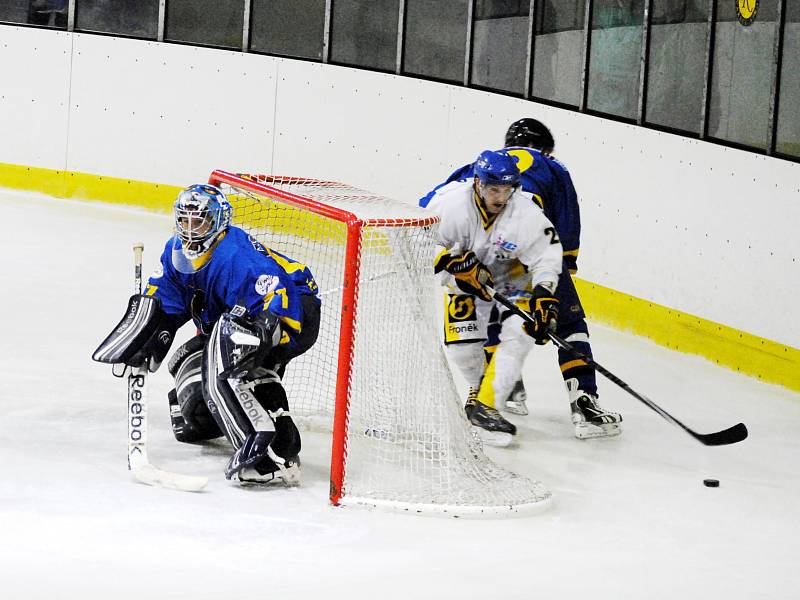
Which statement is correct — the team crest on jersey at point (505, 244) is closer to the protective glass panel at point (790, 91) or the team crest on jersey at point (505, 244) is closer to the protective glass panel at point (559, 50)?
the protective glass panel at point (790, 91)

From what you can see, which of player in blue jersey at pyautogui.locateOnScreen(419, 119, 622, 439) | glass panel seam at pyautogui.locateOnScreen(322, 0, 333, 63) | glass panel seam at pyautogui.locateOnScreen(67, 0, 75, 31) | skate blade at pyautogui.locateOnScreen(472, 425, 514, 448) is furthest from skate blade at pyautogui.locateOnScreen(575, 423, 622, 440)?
glass panel seam at pyautogui.locateOnScreen(67, 0, 75, 31)

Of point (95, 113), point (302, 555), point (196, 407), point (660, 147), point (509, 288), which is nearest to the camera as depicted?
point (302, 555)

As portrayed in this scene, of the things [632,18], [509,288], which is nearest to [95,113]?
[632,18]

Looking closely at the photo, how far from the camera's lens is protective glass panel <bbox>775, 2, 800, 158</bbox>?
17.6 ft

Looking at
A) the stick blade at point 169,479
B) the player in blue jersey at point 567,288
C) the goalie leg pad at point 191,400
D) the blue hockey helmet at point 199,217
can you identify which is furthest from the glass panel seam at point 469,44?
the stick blade at point 169,479

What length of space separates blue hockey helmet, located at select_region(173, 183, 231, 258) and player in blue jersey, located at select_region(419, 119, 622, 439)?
1015 mm

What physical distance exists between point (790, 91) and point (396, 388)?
7.92ft

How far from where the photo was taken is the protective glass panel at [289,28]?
313 inches

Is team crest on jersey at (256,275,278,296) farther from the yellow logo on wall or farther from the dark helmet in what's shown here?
the yellow logo on wall

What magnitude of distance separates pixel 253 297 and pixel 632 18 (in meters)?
3.30

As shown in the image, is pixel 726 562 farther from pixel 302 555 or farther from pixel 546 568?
pixel 302 555

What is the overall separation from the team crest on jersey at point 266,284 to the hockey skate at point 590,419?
134cm

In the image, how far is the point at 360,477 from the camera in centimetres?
362

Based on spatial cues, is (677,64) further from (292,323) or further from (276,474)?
(276,474)
